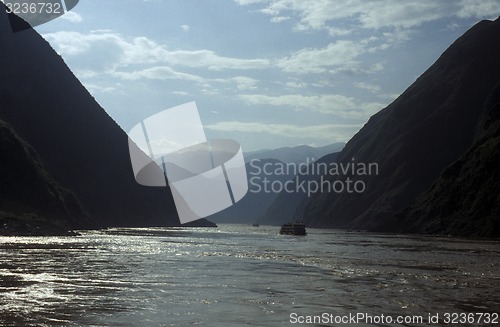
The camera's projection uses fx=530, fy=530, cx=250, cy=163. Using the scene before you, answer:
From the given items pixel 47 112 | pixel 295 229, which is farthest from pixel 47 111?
pixel 295 229

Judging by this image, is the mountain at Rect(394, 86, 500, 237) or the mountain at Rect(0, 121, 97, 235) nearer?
the mountain at Rect(0, 121, 97, 235)

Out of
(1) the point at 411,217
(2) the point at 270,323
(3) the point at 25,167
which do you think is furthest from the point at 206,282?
(1) the point at 411,217

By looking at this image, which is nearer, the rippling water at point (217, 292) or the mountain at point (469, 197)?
the rippling water at point (217, 292)

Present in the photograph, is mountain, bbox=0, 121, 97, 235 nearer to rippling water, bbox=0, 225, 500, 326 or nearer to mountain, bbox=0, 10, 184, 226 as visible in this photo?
mountain, bbox=0, 10, 184, 226

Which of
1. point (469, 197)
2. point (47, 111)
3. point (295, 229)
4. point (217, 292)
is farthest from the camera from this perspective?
point (47, 111)

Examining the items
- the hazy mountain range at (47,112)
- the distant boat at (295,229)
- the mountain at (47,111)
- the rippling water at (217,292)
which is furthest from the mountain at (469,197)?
the mountain at (47,111)

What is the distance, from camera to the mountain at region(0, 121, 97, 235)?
102688 millimetres

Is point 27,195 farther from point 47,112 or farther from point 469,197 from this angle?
point 469,197

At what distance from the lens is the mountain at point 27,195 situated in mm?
102688

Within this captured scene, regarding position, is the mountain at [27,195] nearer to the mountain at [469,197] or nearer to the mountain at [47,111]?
the mountain at [47,111]

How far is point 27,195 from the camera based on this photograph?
393ft

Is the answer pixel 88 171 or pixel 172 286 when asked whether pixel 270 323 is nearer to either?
pixel 172 286

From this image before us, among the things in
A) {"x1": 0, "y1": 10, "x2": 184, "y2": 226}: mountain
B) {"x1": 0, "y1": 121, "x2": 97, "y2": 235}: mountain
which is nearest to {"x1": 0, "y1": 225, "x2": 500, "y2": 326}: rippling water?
{"x1": 0, "y1": 121, "x2": 97, "y2": 235}: mountain

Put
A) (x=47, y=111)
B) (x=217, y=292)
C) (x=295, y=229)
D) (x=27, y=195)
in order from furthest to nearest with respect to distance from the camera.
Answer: (x=47, y=111) → (x=295, y=229) → (x=27, y=195) → (x=217, y=292)
